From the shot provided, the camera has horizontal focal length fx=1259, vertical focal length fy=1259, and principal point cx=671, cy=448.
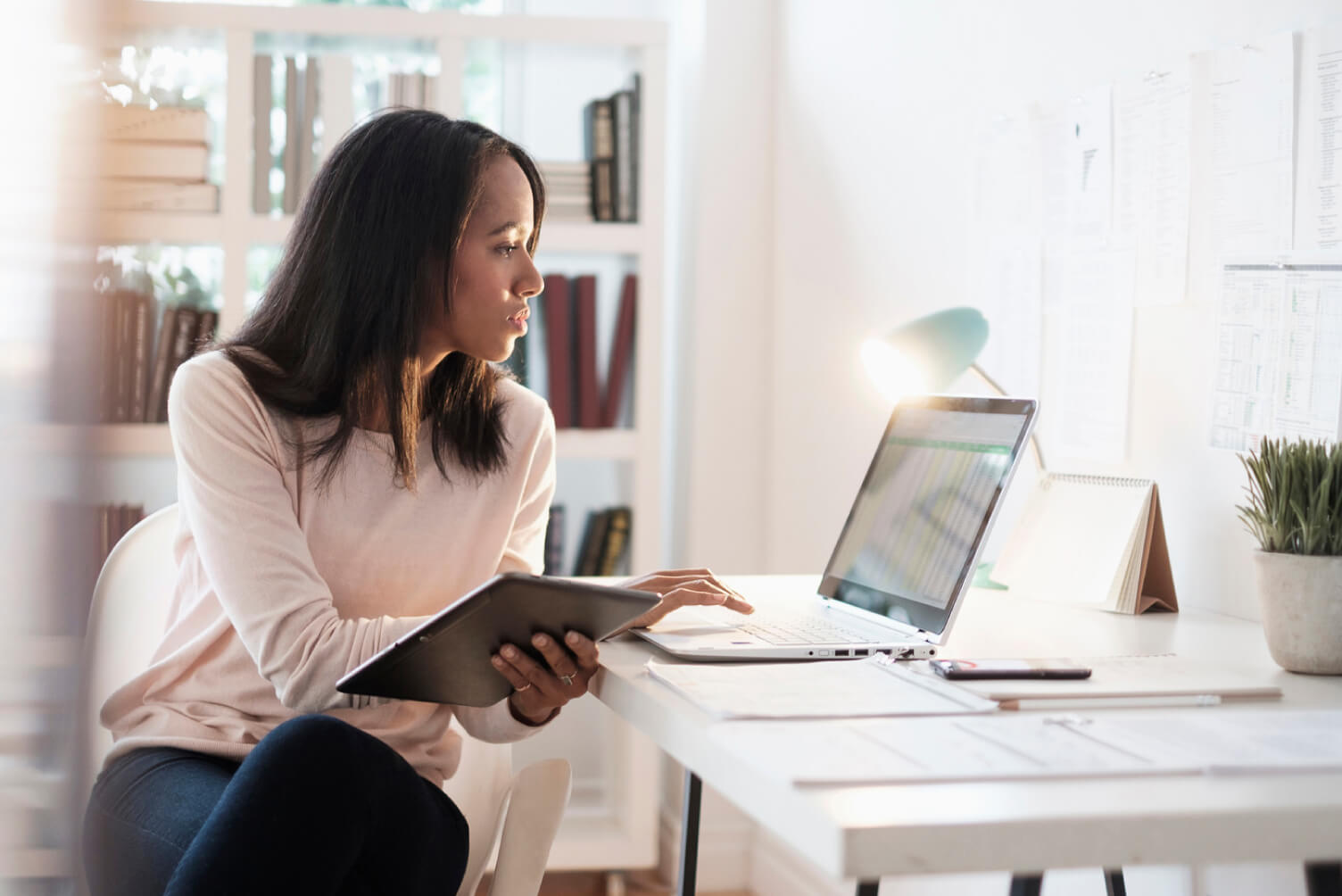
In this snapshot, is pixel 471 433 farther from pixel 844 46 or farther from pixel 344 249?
pixel 844 46

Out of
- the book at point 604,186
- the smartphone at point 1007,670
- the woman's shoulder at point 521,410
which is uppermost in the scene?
the book at point 604,186

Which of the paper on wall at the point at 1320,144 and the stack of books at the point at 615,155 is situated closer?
the paper on wall at the point at 1320,144

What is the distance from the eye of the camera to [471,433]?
1.46m

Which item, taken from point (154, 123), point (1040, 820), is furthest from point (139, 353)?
point (1040, 820)

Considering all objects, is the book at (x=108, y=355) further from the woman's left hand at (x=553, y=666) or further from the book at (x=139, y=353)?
the woman's left hand at (x=553, y=666)

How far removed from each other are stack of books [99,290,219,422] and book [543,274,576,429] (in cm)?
64

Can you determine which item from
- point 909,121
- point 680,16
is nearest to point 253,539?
point 909,121

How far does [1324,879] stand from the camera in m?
0.97

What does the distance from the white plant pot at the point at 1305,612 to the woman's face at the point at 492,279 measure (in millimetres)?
816

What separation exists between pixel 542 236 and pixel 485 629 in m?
1.50

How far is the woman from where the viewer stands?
1.18 m

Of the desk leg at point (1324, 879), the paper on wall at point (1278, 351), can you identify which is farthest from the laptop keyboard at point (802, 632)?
the paper on wall at point (1278, 351)

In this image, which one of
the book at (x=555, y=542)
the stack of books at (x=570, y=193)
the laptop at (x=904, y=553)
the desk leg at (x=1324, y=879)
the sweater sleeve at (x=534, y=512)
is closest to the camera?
the desk leg at (x=1324, y=879)

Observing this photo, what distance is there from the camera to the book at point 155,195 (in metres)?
2.30
